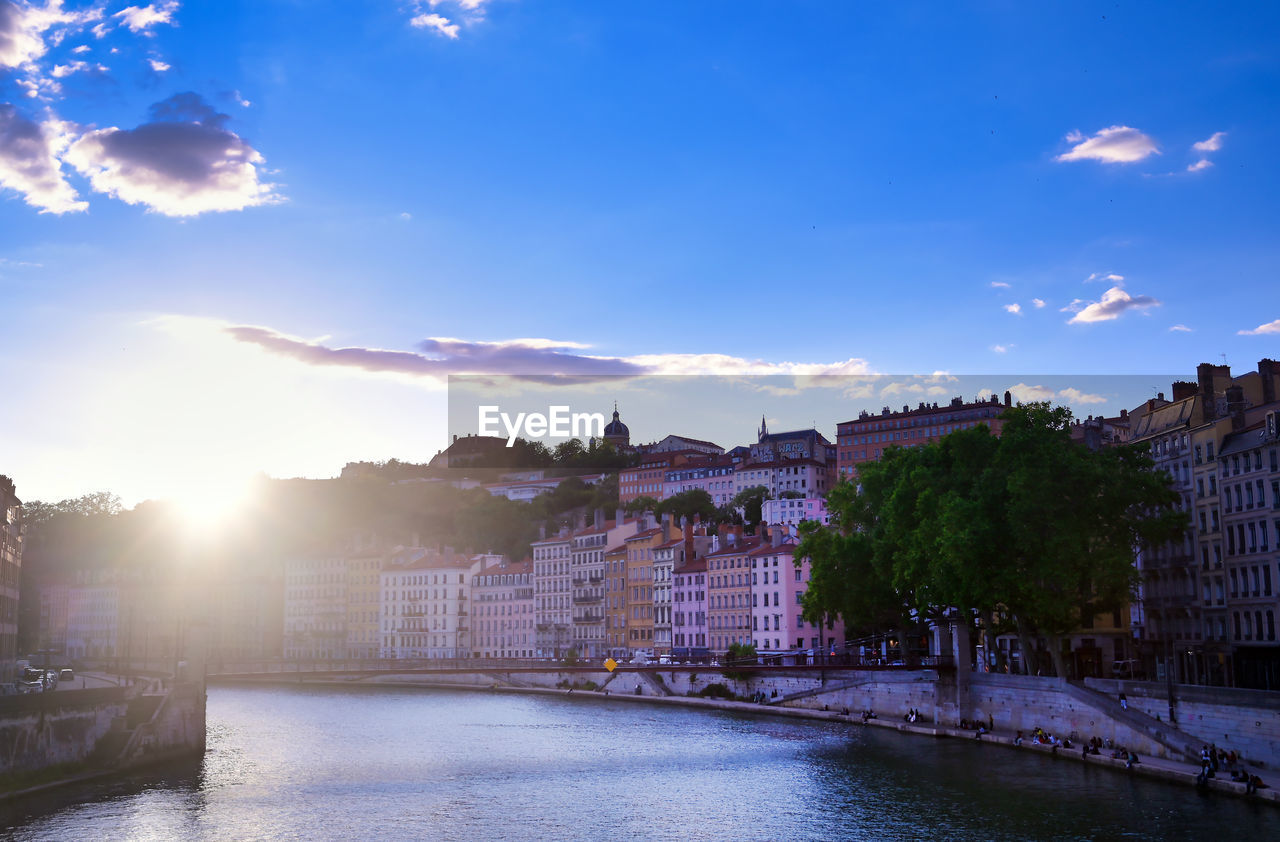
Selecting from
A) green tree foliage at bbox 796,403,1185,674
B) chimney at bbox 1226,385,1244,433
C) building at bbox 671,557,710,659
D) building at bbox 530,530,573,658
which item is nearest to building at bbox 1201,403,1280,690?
chimney at bbox 1226,385,1244,433

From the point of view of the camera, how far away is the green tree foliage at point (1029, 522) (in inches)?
2042

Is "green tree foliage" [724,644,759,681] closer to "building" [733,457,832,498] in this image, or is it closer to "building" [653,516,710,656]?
"building" [653,516,710,656]

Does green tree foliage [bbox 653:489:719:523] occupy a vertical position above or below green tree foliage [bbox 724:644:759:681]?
above

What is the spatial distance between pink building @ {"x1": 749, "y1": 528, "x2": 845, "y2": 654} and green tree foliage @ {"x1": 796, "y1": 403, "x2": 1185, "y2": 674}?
33400 mm

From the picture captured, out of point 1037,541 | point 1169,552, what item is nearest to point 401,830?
point 1037,541

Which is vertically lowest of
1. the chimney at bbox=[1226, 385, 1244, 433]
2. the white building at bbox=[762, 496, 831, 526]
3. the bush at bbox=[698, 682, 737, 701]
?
the bush at bbox=[698, 682, 737, 701]

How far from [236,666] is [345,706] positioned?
112 feet

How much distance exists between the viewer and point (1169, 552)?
204ft

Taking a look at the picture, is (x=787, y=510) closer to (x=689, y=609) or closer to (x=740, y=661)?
(x=689, y=609)

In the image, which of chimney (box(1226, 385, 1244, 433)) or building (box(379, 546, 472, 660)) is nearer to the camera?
chimney (box(1226, 385, 1244, 433))

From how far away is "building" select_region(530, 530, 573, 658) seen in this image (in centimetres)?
12525

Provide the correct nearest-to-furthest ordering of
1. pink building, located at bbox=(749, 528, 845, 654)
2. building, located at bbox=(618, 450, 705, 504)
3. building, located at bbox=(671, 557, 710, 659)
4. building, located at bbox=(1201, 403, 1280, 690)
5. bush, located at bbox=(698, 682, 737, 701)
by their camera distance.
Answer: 1. building, located at bbox=(1201, 403, 1280, 690)
2. bush, located at bbox=(698, 682, 737, 701)
3. pink building, located at bbox=(749, 528, 845, 654)
4. building, located at bbox=(671, 557, 710, 659)
5. building, located at bbox=(618, 450, 705, 504)

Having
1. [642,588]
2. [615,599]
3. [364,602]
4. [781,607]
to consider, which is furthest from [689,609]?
[364,602]

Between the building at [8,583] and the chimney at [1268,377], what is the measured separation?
→ 55085 mm
